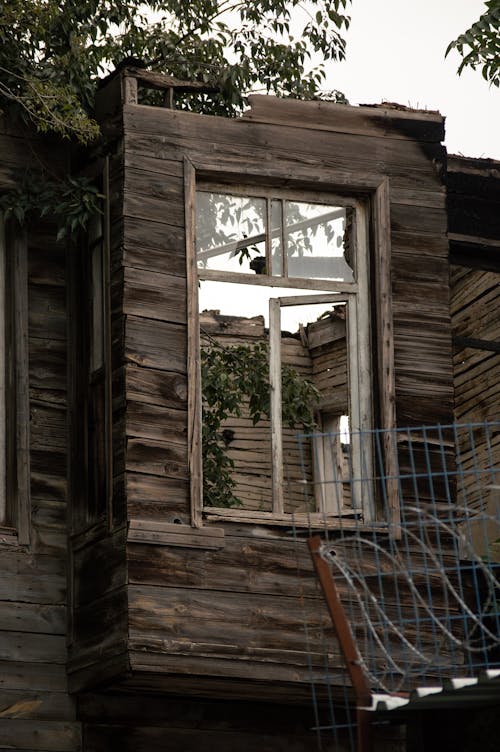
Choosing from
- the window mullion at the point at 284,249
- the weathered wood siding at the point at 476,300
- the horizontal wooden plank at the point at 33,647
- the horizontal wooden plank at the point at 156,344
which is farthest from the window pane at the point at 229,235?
the weathered wood siding at the point at 476,300

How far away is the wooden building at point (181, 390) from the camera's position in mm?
10508

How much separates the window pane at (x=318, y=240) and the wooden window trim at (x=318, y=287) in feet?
0.26

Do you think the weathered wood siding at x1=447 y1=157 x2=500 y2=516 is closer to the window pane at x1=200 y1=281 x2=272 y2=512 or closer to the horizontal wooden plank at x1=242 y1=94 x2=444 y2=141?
the horizontal wooden plank at x1=242 y1=94 x2=444 y2=141

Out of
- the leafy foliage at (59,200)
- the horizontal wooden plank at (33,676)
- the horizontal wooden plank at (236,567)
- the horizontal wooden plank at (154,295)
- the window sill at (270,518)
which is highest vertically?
the leafy foliage at (59,200)

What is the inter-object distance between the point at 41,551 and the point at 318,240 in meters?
2.82

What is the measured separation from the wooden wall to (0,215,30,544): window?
0.20 feet

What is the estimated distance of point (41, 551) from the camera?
11133 mm

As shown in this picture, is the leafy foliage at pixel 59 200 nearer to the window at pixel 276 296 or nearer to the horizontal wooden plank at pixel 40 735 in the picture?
the window at pixel 276 296

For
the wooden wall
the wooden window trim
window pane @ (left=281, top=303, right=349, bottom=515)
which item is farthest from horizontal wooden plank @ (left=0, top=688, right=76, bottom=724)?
window pane @ (left=281, top=303, right=349, bottom=515)

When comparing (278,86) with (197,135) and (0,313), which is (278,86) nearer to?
(197,135)

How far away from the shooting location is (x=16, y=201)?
1122 centimetres

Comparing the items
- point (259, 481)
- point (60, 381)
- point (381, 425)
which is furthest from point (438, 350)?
point (259, 481)

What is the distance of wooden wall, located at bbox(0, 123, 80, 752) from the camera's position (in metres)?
10.8

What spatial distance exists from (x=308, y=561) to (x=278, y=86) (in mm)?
4323
